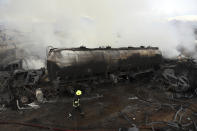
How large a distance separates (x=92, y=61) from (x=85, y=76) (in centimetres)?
120

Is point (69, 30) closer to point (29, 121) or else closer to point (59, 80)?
point (59, 80)

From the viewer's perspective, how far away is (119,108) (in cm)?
915

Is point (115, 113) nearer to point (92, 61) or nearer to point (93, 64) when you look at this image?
point (93, 64)

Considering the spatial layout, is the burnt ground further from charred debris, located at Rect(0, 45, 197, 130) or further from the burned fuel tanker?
the burned fuel tanker

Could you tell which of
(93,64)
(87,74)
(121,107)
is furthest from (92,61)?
(121,107)

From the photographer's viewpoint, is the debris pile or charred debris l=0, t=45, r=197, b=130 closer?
charred debris l=0, t=45, r=197, b=130

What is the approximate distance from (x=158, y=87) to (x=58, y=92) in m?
8.09

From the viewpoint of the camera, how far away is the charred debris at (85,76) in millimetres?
9966

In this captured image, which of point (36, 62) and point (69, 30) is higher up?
point (69, 30)

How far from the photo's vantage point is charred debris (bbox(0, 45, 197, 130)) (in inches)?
392

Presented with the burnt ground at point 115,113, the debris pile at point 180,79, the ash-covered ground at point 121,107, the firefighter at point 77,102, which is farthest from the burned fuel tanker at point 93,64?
the firefighter at point 77,102

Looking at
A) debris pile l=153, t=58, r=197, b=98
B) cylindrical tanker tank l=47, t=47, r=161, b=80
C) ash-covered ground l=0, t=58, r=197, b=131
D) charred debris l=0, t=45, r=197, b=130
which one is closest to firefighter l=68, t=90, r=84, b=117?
ash-covered ground l=0, t=58, r=197, b=131

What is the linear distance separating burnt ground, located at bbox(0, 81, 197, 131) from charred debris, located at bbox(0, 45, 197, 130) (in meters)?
0.74

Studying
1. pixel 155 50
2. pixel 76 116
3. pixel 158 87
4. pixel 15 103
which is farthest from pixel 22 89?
pixel 155 50
